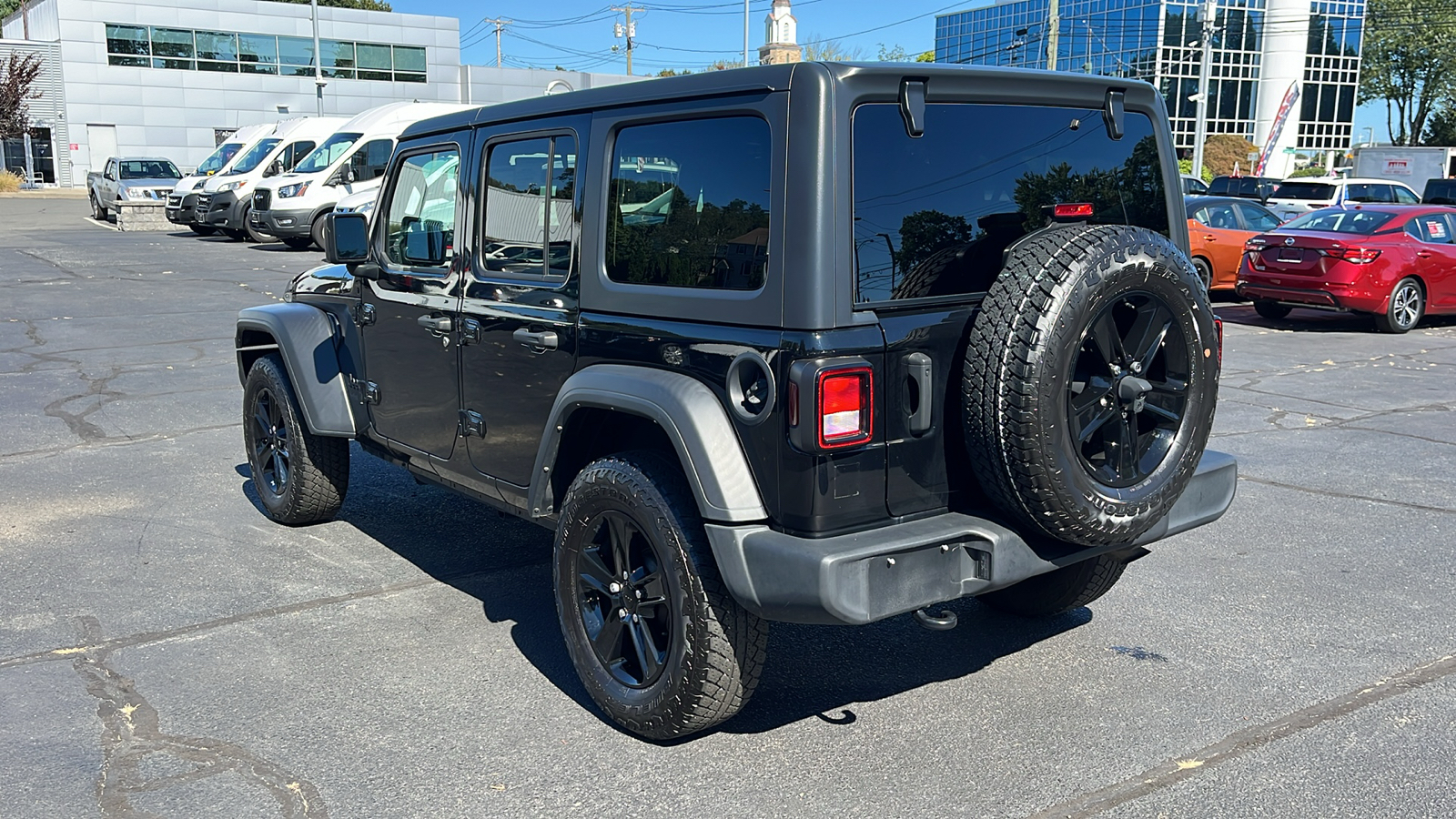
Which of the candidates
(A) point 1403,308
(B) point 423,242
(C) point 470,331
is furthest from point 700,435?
(A) point 1403,308

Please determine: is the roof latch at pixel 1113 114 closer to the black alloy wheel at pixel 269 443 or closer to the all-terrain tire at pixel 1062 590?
the all-terrain tire at pixel 1062 590

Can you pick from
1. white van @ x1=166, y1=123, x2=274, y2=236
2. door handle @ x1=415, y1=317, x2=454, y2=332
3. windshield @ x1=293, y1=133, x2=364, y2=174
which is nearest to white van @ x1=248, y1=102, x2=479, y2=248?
windshield @ x1=293, y1=133, x2=364, y2=174

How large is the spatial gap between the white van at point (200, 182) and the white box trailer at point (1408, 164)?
115 ft

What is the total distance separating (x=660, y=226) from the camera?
3.79 meters

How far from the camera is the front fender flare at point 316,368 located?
5.63 metres

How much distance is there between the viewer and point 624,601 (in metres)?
3.83

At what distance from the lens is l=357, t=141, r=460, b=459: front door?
4789 mm

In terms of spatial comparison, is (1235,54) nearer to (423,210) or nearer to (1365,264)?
(1365,264)

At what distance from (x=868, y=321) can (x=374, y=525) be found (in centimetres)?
367

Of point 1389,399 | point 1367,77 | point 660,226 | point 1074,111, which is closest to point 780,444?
point 660,226

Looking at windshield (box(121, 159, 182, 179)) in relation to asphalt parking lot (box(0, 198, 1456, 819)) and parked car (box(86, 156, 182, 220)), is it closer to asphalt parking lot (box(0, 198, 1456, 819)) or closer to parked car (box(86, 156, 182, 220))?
parked car (box(86, 156, 182, 220))

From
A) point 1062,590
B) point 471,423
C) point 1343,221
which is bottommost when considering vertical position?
point 1062,590

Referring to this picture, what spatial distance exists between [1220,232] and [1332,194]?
1244 centimetres

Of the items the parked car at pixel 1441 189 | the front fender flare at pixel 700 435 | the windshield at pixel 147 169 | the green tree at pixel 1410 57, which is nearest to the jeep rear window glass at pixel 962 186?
the front fender flare at pixel 700 435
